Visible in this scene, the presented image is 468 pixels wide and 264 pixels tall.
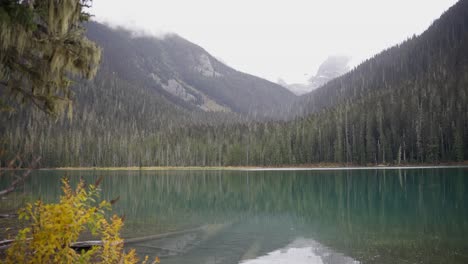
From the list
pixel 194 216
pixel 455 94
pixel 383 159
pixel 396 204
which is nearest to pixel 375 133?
pixel 383 159

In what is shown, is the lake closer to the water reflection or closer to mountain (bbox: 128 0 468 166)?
the water reflection

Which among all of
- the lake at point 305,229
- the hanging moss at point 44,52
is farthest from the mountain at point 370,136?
the hanging moss at point 44,52

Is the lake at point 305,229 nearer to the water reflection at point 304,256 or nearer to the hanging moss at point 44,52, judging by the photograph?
the water reflection at point 304,256

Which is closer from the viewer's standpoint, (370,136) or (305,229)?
(305,229)

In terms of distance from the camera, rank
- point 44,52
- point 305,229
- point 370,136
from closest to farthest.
→ point 44,52 → point 305,229 → point 370,136

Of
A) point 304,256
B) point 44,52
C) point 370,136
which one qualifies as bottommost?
point 304,256

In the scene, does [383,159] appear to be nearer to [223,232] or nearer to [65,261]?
[223,232]

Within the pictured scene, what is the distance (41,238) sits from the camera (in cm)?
492

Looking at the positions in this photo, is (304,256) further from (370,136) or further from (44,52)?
(370,136)

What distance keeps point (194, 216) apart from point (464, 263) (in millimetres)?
16913

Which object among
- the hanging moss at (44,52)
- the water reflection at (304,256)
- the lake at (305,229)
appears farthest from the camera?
the lake at (305,229)

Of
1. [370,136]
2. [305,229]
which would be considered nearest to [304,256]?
[305,229]

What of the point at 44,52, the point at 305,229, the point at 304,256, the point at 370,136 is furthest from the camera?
the point at 370,136

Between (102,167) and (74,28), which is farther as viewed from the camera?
(102,167)
